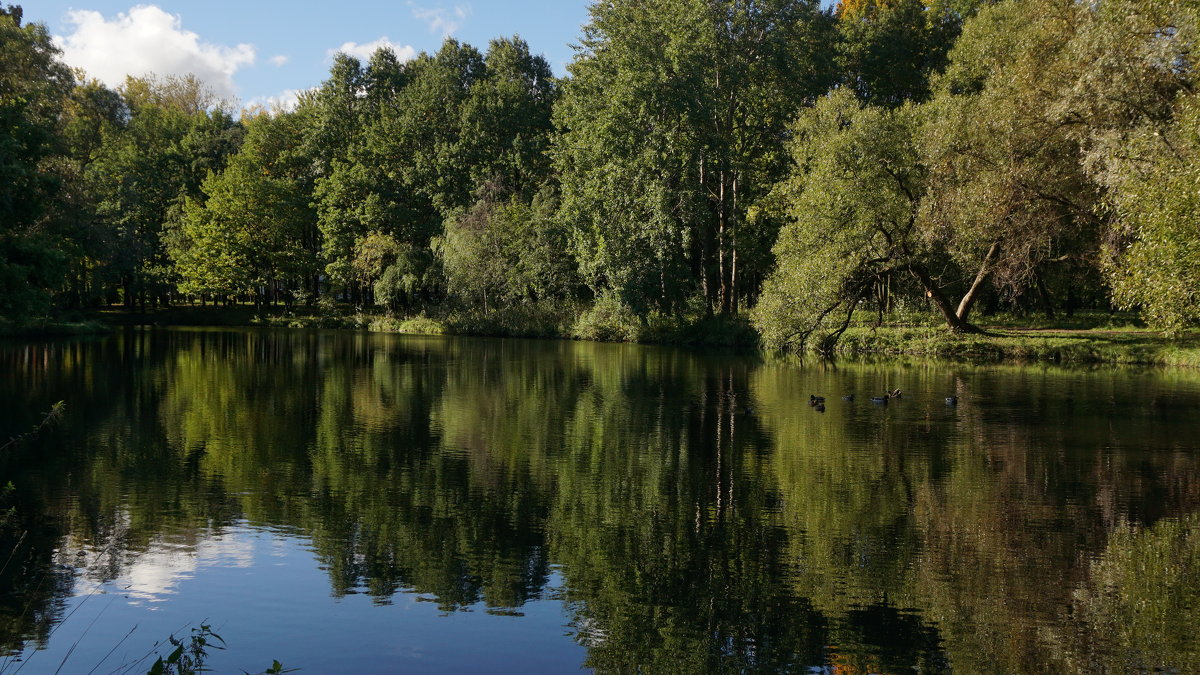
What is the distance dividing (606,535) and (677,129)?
4158cm

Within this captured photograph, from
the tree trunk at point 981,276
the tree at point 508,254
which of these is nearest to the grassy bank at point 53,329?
the tree at point 508,254

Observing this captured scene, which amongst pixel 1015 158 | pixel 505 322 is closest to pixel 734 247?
pixel 505 322

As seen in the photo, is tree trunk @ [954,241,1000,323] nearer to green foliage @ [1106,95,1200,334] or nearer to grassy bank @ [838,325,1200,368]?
grassy bank @ [838,325,1200,368]

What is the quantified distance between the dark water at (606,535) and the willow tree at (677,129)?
2603 centimetres

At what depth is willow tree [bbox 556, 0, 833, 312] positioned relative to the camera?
49250 millimetres

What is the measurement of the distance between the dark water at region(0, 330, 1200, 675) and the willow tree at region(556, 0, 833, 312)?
26.0 meters

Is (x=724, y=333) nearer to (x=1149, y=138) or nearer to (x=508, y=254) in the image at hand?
(x=508, y=254)

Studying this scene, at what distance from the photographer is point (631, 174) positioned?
1970 inches

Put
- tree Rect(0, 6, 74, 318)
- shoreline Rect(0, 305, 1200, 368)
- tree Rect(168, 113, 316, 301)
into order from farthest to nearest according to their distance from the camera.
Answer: tree Rect(168, 113, 316, 301), shoreline Rect(0, 305, 1200, 368), tree Rect(0, 6, 74, 318)

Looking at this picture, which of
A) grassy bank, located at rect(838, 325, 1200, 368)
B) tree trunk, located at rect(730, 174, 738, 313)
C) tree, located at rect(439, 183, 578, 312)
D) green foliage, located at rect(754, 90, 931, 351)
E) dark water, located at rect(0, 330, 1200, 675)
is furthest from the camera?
tree, located at rect(439, 183, 578, 312)

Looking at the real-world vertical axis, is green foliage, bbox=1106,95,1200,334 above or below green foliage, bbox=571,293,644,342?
above

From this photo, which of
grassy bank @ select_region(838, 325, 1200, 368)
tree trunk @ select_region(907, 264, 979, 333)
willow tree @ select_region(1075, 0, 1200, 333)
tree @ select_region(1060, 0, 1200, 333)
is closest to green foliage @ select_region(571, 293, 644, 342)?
grassy bank @ select_region(838, 325, 1200, 368)

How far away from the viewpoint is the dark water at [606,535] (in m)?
8.35

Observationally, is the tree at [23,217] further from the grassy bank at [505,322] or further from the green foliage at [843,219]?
the grassy bank at [505,322]
